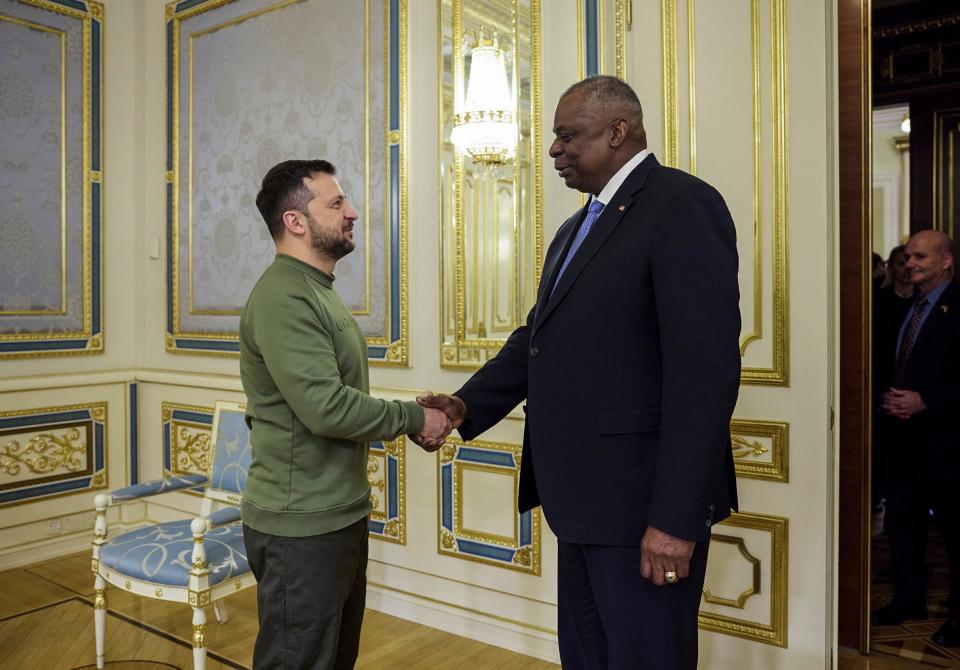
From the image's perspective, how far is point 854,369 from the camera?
2.86m

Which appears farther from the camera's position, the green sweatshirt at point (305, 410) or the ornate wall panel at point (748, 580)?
the ornate wall panel at point (748, 580)

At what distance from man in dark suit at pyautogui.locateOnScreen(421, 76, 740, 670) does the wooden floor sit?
131 cm

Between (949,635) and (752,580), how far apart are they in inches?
40.6

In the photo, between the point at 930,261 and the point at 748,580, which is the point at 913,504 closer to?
the point at 930,261

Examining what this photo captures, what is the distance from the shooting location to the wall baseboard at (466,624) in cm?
288

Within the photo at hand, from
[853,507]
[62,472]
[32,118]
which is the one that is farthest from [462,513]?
[32,118]

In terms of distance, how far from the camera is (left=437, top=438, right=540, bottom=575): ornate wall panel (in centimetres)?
295

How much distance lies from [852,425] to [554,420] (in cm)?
173

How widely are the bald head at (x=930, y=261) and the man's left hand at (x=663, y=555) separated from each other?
7.56 feet

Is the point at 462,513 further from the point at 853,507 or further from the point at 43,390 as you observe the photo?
the point at 43,390

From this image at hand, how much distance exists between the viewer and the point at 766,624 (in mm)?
2477

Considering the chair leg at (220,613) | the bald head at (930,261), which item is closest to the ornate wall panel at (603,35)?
the bald head at (930,261)

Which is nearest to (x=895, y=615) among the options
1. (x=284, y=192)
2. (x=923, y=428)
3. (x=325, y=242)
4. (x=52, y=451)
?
(x=923, y=428)

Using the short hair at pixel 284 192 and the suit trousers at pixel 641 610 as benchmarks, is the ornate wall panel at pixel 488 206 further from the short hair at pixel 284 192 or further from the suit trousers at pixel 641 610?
the suit trousers at pixel 641 610
